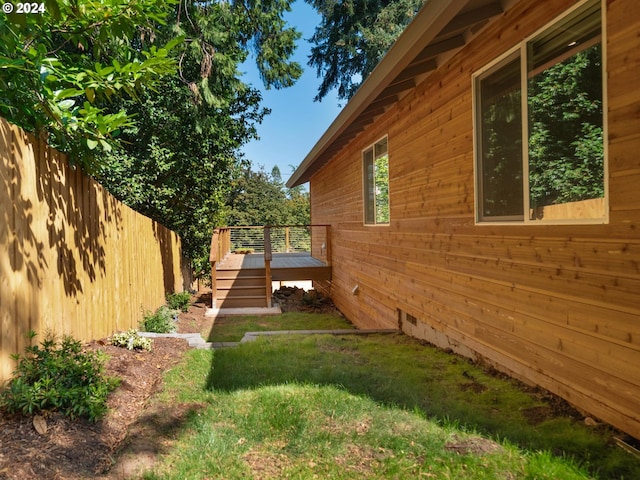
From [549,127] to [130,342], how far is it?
14.6 ft

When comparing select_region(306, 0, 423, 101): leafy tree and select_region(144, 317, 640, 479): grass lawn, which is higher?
select_region(306, 0, 423, 101): leafy tree

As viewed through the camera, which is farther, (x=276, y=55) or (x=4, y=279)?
(x=276, y=55)

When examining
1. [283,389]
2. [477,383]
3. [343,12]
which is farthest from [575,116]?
[343,12]

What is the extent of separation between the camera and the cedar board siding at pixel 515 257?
2.34 metres

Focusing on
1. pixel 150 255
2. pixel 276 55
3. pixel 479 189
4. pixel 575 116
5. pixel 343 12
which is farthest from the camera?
pixel 343 12

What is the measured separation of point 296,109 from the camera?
5638cm

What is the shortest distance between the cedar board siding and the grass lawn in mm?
309

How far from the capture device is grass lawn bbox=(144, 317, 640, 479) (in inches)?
85.6

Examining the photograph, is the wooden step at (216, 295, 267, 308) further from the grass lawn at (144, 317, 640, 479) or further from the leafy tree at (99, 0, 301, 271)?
the grass lawn at (144, 317, 640, 479)

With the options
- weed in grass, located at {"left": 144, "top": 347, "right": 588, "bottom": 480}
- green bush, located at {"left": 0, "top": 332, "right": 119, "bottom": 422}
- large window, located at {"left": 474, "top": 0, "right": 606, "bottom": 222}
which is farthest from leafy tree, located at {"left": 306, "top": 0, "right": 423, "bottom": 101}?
green bush, located at {"left": 0, "top": 332, "right": 119, "bottom": 422}

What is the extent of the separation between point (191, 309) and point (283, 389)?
6895 millimetres

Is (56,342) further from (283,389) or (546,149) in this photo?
(546,149)

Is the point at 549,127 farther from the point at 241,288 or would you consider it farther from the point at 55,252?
the point at 241,288

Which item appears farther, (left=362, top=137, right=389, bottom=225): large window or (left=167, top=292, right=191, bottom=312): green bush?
(left=167, top=292, right=191, bottom=312): green bush
